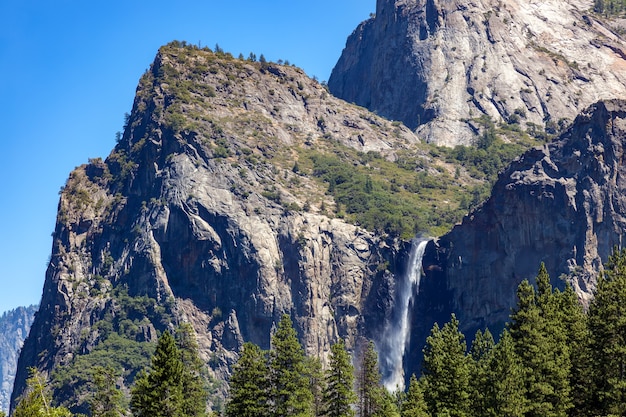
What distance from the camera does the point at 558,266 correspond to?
198m

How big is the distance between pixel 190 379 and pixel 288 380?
50.1 ft

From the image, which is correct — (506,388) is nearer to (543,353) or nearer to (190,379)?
(543,353)

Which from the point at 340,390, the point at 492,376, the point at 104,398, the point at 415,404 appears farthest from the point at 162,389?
the point at 492,376

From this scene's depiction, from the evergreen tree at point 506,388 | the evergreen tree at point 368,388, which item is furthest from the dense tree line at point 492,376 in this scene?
the evergreen tree at point 368,388

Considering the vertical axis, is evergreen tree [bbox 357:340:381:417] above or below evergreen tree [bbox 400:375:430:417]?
above

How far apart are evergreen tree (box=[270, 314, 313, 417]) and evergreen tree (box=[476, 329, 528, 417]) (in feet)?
57.0

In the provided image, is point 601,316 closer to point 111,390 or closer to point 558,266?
point 111,390

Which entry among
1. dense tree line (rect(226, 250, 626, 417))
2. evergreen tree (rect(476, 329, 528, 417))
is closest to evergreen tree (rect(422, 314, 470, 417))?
dense tree line (rect(226, 250, 626, 417))

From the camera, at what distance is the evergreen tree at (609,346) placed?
9744cm

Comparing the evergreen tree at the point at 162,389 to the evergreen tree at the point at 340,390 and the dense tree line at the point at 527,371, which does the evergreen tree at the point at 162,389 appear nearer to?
the dense tree line at the point at 527,371

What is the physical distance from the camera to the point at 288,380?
352 ft

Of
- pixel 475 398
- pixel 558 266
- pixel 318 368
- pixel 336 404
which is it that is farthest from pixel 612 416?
pixel 558 266

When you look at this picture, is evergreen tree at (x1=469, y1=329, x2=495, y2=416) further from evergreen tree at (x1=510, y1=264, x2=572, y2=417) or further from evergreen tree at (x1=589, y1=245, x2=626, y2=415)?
evergreen tree at (x1=589, y1=245, x2=626, y2=415)

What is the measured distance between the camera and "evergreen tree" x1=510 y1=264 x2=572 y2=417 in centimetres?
9962
